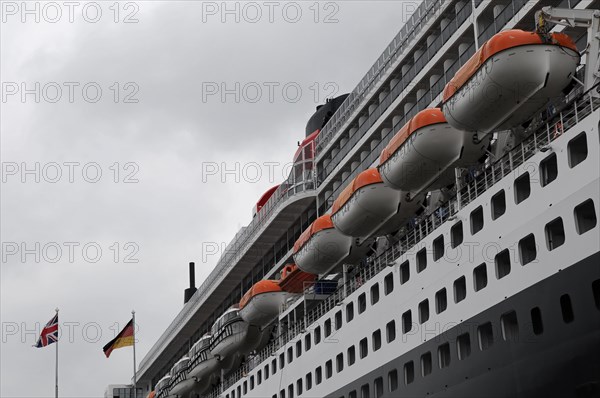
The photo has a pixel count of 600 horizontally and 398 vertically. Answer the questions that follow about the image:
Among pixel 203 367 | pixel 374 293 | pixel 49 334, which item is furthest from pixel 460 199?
pixel 49 334

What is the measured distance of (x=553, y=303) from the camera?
1923 centimetres

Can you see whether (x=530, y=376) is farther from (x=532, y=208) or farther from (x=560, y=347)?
(x=532, y=208)

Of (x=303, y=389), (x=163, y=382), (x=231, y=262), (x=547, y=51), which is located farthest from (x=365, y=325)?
(x=163, y=382)

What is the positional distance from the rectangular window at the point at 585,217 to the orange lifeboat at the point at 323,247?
38.1 ft

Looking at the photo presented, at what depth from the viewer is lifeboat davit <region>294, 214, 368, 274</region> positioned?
99.4ft

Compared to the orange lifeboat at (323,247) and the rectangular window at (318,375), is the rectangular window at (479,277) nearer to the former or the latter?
the orange lifeboat at (323,247)

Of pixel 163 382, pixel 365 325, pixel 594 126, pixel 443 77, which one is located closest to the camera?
pixel 594 126

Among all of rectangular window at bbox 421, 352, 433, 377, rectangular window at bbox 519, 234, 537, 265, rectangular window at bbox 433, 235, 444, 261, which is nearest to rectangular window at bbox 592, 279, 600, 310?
rectangular window at bbox 519, 234, 537, 265

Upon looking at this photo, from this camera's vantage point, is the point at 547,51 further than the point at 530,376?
Yes

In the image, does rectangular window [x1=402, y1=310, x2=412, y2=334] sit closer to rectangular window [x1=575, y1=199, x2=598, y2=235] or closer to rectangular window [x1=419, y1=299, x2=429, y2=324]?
rectangular window [x1=419, y1=299, x2=429, y2=324]

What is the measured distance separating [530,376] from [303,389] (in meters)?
13.1

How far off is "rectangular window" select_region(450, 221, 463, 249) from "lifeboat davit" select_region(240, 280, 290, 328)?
538 inches

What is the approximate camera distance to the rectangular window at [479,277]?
861 inches

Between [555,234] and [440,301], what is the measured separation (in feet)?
15.0
